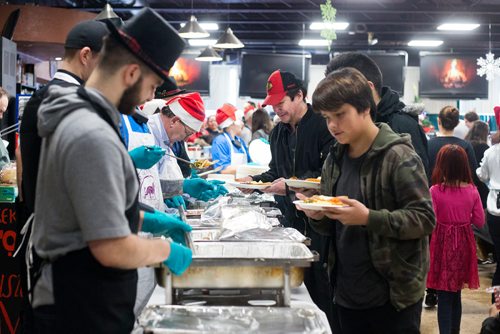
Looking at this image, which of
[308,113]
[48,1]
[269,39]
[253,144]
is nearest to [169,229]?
[308,113]

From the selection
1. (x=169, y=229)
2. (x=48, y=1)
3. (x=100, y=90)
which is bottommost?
(x=169, y=229)

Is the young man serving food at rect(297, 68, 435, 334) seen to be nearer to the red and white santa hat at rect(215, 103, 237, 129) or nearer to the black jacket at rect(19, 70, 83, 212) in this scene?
the black jacket at rect(19, 70, 83, 212)

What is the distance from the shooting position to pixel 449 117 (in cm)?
580

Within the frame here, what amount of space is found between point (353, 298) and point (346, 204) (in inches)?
14.7

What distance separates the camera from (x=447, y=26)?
14773 mm

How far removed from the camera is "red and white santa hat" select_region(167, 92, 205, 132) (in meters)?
3.83

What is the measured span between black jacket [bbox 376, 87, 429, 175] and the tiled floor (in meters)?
2.41

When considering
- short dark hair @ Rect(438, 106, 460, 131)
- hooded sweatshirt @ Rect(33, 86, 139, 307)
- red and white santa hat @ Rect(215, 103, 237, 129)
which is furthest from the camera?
red and white santa hat @ Rect(215, 103, 237, 129)

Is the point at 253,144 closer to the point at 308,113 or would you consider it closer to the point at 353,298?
the point at 308,113

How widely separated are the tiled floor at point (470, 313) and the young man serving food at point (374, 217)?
3086 mm

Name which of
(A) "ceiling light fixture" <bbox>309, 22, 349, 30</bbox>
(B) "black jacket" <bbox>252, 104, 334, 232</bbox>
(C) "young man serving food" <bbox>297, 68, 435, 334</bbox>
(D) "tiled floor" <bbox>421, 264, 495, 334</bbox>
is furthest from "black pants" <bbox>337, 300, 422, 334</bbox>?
(A) "ceiling light fixture" <bbox>309, 22, 349, 30</bbox>

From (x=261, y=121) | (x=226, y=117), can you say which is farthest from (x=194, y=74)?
(x=226, y=117)

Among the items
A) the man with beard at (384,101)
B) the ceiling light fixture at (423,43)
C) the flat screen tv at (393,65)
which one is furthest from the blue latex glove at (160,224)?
the ceiling light fixture at (423,43)

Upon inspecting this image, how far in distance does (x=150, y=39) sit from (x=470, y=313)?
16.0 ft
